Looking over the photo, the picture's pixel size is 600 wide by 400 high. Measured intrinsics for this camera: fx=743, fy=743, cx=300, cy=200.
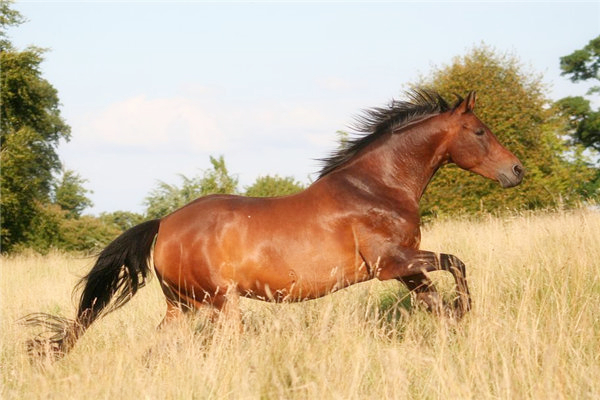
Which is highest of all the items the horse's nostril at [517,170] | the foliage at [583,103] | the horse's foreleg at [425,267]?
the foliage at [583,103]

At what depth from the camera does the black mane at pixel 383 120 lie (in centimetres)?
661

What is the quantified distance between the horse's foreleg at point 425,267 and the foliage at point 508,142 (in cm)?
1353

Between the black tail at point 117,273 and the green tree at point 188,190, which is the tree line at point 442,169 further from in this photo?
the black tail at point 117,273

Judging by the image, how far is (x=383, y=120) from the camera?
671 centimetres

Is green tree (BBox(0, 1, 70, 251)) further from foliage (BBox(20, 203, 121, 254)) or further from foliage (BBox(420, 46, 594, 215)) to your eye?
foliage (BBox(420, 46, 594, 215))

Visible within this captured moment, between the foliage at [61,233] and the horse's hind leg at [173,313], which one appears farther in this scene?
the foliage at [61,233]

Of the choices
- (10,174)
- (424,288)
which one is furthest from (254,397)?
(10,174)

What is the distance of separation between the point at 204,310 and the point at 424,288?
181cm

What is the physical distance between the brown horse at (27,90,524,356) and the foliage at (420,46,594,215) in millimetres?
12861

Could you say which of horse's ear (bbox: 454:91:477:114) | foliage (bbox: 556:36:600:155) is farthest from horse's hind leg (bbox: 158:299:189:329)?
foliage (bbox: 556:36:600:155)

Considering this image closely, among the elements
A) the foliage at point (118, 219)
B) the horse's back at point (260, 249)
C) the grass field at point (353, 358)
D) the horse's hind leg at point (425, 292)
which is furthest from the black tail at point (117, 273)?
the foliage at point (118, 219)

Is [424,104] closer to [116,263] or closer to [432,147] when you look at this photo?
[432,147]

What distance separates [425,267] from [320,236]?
2.85 ft

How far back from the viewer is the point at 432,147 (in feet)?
21.5
